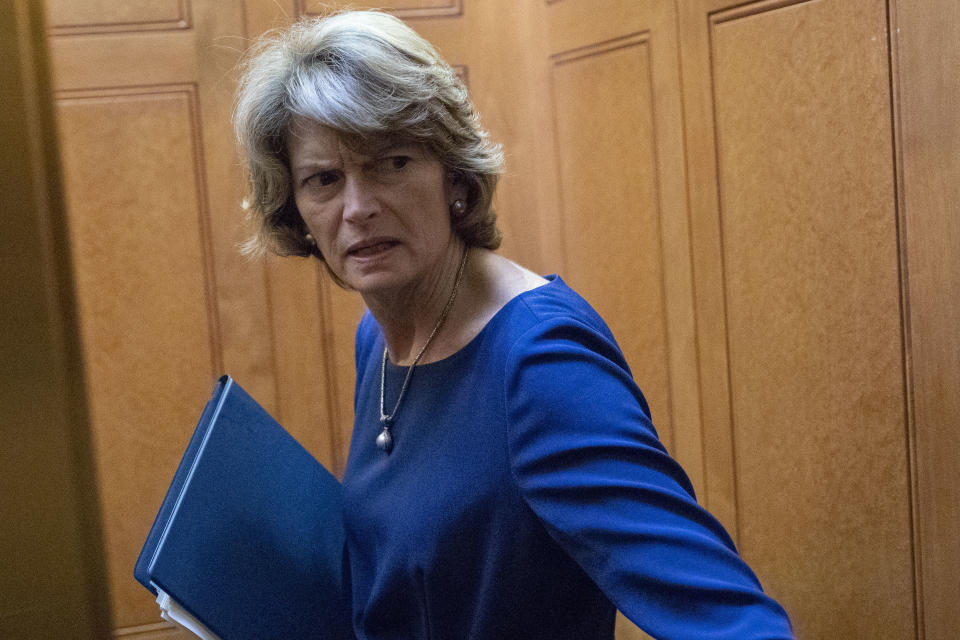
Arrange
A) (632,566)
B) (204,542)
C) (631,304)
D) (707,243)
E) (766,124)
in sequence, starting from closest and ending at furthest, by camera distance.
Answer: (632,566) < (204,542) < (766,124) < (707,243) < (631,304)

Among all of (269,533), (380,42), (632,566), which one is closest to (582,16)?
(380,42)

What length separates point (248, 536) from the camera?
3.62 ft

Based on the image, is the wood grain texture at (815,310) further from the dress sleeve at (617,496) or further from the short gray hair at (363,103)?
the dress sleeve at (617,496)

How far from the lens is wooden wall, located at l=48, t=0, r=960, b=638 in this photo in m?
1.68

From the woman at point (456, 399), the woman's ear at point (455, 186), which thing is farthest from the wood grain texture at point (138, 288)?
the woman's ear at point (455, 186)

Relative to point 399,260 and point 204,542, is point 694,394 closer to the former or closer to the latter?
point 399,260

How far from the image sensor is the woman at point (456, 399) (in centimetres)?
79

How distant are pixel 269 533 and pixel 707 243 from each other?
1.30 meters

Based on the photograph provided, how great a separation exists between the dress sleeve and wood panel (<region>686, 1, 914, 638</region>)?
1.01 metres

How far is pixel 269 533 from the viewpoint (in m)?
1.15

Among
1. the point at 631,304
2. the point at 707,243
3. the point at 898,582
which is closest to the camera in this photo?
the point at 898,582

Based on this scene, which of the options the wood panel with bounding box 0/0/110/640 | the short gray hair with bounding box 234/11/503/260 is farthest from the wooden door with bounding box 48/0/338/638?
the wood panel with bounding box 0/0/110/640

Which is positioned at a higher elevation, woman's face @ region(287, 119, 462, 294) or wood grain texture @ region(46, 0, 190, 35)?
wood grain texture @ region(46, 0, 190, 35)

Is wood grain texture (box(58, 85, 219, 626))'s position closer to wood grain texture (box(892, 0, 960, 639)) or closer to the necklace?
the necklace
